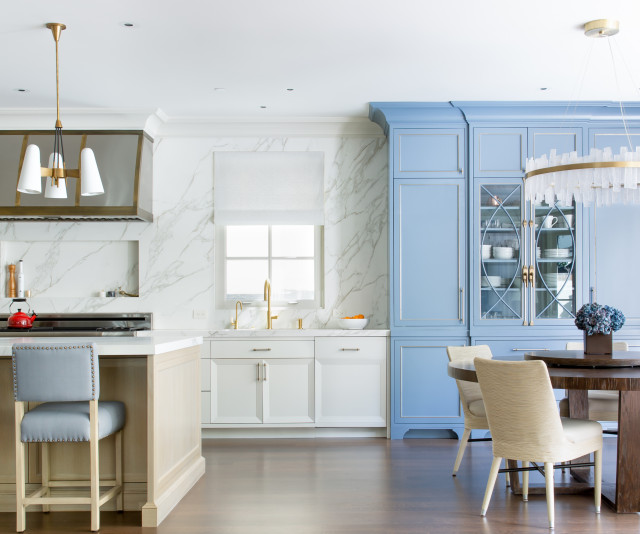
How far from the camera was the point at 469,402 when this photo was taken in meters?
3.73

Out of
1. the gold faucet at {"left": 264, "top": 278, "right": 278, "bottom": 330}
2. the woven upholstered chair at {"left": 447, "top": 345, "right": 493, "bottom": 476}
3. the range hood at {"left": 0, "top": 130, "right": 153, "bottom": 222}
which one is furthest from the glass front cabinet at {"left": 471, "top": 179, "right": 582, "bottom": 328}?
the range hood at {"left": 0, "top": 130, "right": 153, "bottom": 222}

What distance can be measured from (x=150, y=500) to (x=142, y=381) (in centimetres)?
59

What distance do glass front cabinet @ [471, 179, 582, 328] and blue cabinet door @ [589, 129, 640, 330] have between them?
0.15 m

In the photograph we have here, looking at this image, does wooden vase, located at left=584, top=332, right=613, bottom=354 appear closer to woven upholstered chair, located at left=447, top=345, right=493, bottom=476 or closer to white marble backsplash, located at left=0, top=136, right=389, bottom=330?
woven upholstered chair, located at left=447, top=345, right=493, bottom=476

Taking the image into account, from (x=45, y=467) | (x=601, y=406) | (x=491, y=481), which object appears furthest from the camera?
(x=601, y=406)

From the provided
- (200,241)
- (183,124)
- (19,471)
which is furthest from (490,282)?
(19,471)

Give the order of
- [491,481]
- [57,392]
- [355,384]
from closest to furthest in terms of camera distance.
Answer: [57,392]
[491,481]
[355,384]

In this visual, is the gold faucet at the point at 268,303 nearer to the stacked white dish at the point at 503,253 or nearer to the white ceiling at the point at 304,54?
the white ceiling at the point at 304,54

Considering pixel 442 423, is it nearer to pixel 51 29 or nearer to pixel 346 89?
pixel 346 89

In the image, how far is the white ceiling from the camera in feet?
10.8

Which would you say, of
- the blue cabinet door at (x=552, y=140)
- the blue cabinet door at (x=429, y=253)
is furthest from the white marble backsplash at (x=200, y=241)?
the blue cabinet door at (x=552, y=140)

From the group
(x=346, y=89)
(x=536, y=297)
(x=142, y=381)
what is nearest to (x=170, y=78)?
(x=346, y=89)

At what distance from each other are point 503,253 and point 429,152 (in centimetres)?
98

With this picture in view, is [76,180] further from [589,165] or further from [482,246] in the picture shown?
[589,165]
